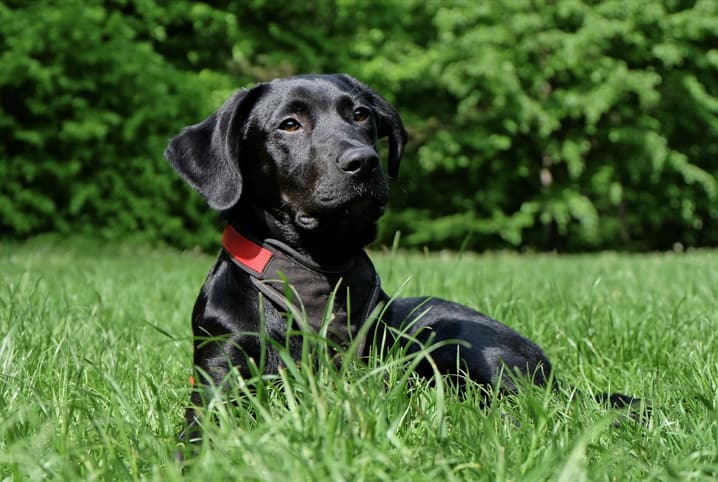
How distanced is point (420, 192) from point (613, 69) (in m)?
5.16

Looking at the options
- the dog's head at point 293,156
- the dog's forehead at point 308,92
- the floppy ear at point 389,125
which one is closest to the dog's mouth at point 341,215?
the dog's head at point 293,156

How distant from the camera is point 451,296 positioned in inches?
206

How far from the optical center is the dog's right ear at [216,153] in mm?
2883

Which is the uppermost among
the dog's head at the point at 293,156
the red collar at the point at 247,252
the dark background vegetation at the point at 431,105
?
the dog's head at the point at 293,156

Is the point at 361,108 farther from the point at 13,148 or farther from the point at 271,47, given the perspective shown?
the point at 271,47

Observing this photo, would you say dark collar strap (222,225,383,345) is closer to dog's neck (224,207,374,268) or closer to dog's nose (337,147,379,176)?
dog's neck (224,207,374,268)

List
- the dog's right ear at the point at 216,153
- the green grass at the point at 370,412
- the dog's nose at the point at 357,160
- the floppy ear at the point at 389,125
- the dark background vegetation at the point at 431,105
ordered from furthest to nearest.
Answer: the dark background vegetation at the point at 431,105, the floppy ear at the point at 389,125, the dog's right ear at the point at 216,153, the dog's nose at the point at 357,160, the green grass at the point at 370,412

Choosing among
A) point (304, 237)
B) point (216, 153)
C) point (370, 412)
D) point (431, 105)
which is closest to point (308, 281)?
point (304, 237)

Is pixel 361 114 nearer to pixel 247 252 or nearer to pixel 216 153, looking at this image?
pixel 216 153

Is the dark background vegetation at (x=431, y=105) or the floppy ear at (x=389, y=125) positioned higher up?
the floppy ear at (x=389, y=125)

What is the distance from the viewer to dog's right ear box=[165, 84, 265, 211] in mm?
2883

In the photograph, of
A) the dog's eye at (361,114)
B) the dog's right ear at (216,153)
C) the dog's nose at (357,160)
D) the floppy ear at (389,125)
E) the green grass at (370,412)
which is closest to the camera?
the green grass at (370,412)

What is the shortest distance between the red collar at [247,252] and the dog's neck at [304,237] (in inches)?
2.6

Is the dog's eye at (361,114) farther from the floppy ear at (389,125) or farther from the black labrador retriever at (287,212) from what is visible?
the floppy ear at (389,125)
